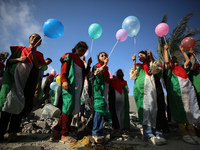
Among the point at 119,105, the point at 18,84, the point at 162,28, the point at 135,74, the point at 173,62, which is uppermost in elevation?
the point at 162,28

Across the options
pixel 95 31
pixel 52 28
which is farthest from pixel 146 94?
pixel 52 28

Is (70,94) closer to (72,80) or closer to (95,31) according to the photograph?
(72,80)

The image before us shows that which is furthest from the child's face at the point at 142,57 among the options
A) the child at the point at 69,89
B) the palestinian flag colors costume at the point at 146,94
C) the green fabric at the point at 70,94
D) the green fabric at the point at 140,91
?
the green fabric at the point at 70,94

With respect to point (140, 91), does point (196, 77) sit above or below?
above

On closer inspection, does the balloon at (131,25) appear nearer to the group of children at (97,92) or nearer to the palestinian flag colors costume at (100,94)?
the group of children at (97,92)

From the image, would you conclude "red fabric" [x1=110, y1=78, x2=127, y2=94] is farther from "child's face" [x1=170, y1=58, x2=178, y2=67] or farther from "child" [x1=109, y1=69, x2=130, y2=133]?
"child's face" [x1=170, y1=58, x2=178, y2=67]

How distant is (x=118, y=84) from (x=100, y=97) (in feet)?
4.78

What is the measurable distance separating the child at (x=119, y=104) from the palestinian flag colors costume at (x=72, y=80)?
1.35 m

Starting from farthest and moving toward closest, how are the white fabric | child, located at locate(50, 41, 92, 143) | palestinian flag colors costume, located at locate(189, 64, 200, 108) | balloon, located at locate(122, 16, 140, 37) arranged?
balloon, located at locate(122, 16, 140, 37) < palestinian flag colors costume, located at locate(189, 64, 200, 108) < child, located at locate(50, 41, 92, 143) < the white fabric

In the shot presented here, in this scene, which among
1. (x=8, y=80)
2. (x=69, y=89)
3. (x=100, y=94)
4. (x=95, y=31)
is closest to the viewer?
(x=8, y=80)

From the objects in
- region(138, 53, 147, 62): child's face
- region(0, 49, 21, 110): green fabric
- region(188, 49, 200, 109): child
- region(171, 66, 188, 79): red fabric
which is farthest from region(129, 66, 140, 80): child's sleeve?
region(0, 49, 21, 110): green fabric

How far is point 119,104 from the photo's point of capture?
3.51m

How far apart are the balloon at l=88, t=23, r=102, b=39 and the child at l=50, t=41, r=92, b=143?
0.77 m

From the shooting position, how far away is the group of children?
2.07 meters
